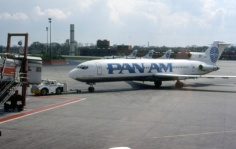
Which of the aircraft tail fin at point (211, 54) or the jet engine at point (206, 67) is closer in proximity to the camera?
the jet engine at point (206, 67)

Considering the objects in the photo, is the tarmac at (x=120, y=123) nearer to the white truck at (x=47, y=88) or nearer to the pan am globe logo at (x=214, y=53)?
the white truck at (x=47, y=88)

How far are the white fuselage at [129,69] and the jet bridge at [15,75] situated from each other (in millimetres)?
9476

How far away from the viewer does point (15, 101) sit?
2572 centimetres

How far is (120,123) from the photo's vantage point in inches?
818

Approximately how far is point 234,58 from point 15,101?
537 ft

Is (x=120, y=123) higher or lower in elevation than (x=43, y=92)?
lower

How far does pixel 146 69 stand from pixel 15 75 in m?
19.8

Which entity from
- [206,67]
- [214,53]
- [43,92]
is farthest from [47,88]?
[214,53]

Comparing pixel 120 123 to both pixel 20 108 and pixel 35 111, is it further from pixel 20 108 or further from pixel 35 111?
pixel 20 108

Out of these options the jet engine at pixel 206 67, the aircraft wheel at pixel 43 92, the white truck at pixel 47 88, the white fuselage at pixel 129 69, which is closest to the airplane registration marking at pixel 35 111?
the white truck at pixel 47 88

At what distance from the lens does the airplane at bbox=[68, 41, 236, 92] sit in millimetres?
36531

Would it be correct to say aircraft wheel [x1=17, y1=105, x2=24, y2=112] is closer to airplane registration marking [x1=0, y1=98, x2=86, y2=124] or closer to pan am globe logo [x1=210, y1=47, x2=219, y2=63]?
airplane registration marking [x1=0, y1=98, x2=86, y2=124]

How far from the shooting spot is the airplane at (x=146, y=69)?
36531 mm

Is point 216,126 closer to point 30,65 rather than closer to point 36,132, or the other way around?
point 36,132
